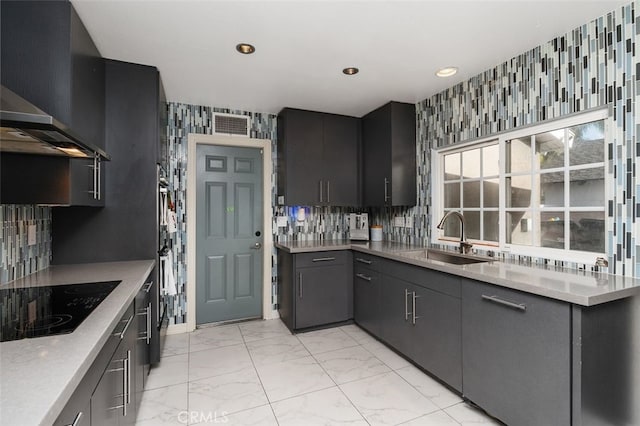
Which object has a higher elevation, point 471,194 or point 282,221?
point 471,194

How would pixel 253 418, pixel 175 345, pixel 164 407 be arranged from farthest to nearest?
pixel 175 345 < pixel 164 407 < pixel 253 418

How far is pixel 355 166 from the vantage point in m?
3.71

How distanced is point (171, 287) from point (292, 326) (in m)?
1.22

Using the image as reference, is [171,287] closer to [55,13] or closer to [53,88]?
[53,88]

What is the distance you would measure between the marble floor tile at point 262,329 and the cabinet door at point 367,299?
767mm

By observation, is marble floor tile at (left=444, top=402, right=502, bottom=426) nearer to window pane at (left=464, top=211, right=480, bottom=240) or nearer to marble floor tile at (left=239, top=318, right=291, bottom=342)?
window pane at (left=464, top=211, right=480, bottom=240)

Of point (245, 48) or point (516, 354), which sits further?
point (245, 48)

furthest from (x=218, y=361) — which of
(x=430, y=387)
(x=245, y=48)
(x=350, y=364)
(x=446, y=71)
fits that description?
(x=446, y=71)

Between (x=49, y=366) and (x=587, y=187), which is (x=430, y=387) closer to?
(x=587, y=187)

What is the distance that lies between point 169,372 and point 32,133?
197 cm

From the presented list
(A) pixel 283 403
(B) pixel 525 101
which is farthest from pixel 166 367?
(B) pixel 525 101

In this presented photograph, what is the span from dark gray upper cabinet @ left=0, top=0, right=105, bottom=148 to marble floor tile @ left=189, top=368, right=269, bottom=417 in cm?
173

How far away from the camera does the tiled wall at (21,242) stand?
163 cm

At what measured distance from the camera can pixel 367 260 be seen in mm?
3074
